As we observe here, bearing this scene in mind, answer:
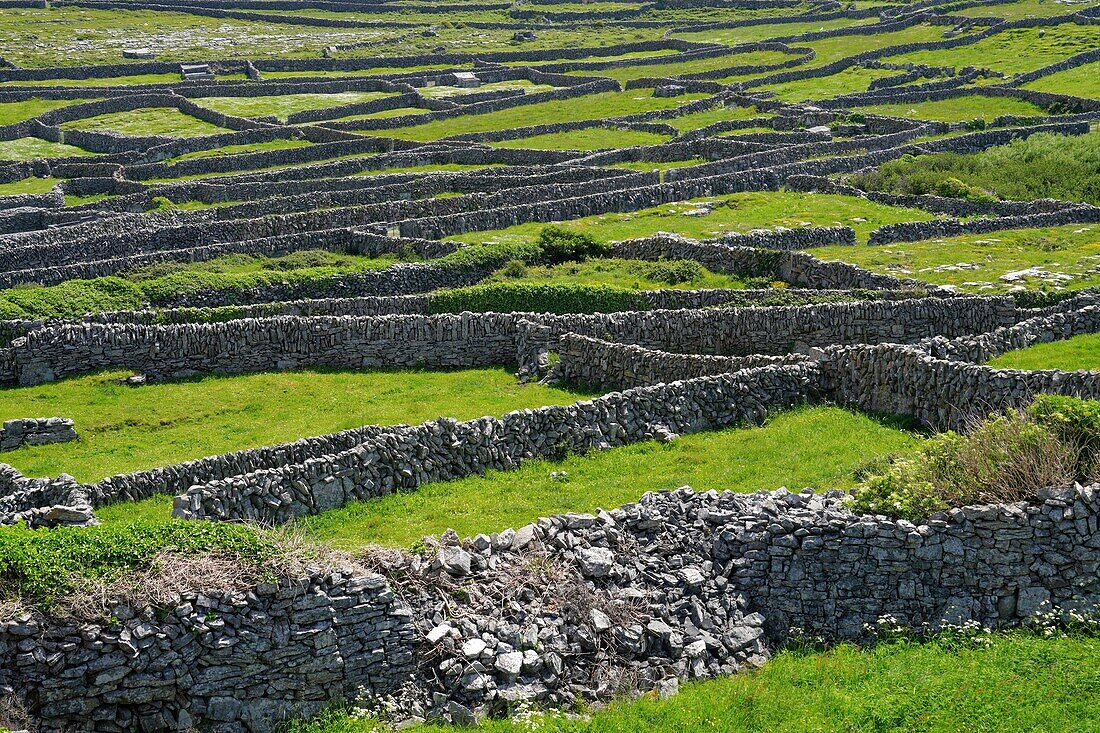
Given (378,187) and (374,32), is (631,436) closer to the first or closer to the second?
(378,187)

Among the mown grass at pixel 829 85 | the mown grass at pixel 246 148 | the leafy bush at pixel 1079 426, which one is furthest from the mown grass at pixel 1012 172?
the leafy bush at pixel 1079 426

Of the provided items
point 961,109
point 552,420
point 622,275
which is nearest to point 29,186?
point 622,275

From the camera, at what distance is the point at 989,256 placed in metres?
43.0

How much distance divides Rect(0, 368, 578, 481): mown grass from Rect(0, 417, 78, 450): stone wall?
314 mm

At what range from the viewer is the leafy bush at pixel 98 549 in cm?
1352

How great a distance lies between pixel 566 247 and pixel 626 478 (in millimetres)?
23777

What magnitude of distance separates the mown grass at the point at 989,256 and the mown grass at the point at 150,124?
178ft

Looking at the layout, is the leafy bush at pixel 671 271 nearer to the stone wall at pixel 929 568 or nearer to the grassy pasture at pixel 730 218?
the grassy pasture at pixel 730 218

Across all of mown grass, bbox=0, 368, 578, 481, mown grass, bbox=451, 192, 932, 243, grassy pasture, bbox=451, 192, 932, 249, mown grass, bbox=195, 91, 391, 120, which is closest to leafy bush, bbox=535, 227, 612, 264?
mown grass, bbox=451, 192, 932, 243

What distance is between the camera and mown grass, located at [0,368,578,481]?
27.6m

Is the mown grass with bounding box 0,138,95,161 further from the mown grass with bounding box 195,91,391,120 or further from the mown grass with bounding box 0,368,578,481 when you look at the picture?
the mown grass with bounding box 0,368,578,481

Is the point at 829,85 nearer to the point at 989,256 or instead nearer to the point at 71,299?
the point at 989,256

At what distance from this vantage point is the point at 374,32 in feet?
497

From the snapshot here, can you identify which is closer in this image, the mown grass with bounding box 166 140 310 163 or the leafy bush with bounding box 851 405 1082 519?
the leafy bush with bounding box 851 405 1082 519
